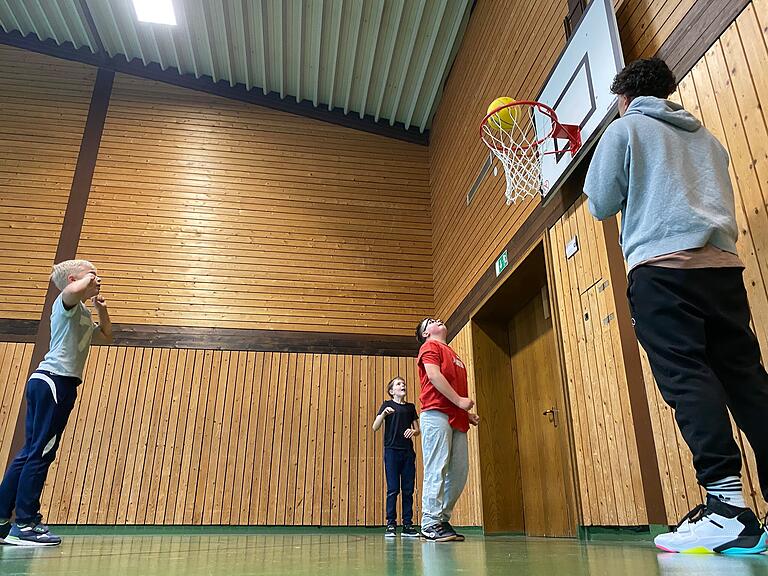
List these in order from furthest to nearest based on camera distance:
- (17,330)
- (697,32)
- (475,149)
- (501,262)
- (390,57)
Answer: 1. (390,57)
2. (17,330)
3. (475,149)
4. (501,262)
5. (697,32)

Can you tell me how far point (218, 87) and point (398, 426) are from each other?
20.8 feet

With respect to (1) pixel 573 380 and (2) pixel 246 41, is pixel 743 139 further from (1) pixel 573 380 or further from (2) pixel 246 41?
(2) pixel 246 41

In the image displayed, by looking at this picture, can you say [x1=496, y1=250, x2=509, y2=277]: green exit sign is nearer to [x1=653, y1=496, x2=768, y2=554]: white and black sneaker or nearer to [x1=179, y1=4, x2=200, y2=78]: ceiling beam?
[x1=653, y1=496, x2=768, y2=554]: white and black sneaker

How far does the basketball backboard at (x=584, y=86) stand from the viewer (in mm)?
4008

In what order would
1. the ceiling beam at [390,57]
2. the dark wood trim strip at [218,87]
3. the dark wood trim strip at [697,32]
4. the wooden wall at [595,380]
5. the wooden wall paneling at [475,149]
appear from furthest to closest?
the dark wood trim strip at [218,87] → the ceiling beam at [390,57] → the wooden wall paneling at [475,149] → the wooden wall at [595,380] → the dark wood trim strip at [697,32]

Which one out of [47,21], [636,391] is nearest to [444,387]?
[636,391]

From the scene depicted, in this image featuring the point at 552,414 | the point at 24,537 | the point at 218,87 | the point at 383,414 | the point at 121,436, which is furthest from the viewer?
the point at 218,87

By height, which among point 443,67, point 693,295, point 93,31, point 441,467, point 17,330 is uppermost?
point 93,31

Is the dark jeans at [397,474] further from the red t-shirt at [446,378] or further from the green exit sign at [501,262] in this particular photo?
the red t-shirt at [446,378]

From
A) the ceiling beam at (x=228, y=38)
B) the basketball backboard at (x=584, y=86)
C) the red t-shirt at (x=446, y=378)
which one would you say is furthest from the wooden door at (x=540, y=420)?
the ceiling beam at (x=228, y=38)

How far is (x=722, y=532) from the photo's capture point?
6.06ft

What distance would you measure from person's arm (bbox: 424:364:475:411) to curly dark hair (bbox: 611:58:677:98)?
1953 millimetres

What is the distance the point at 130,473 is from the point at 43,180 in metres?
4.35

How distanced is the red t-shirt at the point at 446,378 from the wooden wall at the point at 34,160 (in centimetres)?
618
